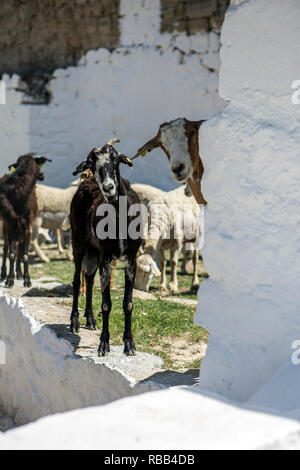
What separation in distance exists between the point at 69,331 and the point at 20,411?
2.99 feet

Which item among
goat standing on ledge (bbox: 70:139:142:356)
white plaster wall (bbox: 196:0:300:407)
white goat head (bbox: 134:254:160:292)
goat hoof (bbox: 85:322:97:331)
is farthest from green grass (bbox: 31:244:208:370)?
white plaster wall (bbox: 196:0:300:407)

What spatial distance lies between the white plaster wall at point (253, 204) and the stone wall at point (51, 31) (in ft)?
43.3

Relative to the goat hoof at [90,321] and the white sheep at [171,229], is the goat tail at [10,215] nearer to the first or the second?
the white sheep at [171,229]

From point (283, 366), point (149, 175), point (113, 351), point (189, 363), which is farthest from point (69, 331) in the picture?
point (149, 175)

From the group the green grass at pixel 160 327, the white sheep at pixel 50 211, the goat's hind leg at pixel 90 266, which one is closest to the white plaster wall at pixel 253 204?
the green grass at pixel 160 327

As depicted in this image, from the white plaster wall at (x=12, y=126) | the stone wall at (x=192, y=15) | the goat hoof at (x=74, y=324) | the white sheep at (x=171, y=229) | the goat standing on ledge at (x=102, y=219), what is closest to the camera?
the goat standing on ledge at (x=102, y=219)

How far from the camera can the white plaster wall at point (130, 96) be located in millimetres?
14820

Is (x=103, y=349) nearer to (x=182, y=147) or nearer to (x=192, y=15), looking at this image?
(x=182, y=147)

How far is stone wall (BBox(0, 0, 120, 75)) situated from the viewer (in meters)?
15.7

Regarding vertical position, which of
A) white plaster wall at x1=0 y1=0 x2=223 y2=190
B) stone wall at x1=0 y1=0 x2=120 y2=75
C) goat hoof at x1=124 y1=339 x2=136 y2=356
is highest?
stone wall at x1=0 y1=0 x2=120 y2=75

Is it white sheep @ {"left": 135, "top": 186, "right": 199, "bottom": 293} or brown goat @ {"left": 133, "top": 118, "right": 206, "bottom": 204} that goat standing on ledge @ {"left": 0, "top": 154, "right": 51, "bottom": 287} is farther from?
brown goat @ {"left": 133, "top": 118, "right": 206, "bottom": 204}

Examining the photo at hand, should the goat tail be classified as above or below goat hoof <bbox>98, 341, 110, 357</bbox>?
above

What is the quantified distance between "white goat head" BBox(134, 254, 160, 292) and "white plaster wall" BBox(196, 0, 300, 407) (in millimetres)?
5875

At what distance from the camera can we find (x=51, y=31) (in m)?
16.5
